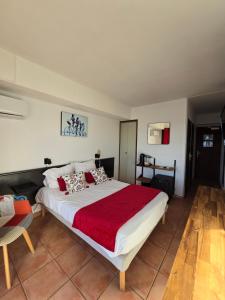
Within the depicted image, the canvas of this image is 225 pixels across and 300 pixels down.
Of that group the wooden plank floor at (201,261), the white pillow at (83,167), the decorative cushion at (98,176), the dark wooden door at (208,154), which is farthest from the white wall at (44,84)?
the dark wooden door at (208,154)

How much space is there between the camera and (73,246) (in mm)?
1958

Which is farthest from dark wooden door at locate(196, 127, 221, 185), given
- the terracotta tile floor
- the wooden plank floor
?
the wooden plank floor

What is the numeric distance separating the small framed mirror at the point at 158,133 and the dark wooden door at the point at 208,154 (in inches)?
98.7

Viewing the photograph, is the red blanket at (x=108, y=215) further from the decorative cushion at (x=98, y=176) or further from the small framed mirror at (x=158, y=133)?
the small framed mirror at (x=158, y=133)

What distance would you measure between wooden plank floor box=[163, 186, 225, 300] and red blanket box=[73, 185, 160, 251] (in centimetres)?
76

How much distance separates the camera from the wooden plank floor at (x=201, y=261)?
0.67 metres

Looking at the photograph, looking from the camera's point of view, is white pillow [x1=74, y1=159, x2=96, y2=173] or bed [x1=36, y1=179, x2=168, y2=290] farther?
white pillow [x1=74, y1=159, x2=96, y2=173]

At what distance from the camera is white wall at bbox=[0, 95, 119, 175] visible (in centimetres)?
226

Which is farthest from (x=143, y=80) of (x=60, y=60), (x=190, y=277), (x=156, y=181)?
(x=190, y=277)

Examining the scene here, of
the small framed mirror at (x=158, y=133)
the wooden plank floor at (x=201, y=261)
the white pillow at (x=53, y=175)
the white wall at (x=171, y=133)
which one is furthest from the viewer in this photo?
the small framed mirror at (x=158, y=133)

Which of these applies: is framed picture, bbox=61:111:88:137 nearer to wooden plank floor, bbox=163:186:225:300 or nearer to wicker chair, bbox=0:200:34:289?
wicker chair, bbox=0:200:34:289

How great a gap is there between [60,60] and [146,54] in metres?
1.19

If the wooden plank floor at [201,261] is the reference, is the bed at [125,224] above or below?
below

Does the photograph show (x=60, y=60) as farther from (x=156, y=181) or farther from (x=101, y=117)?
(x=156, y=181)
